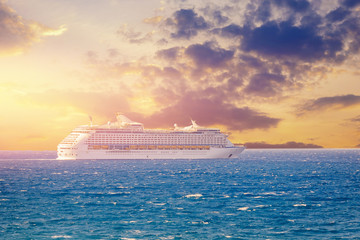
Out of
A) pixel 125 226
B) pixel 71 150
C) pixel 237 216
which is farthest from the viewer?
pixel 71 150

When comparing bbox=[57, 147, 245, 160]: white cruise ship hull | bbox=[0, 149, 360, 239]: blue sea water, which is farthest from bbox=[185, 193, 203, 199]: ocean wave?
bbox=[57, 147, 245, 160]: white cruise ship hull

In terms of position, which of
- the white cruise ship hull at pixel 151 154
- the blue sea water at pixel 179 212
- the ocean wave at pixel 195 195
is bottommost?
the blue sea water at pixel 179 212

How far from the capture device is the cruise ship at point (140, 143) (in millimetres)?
146625

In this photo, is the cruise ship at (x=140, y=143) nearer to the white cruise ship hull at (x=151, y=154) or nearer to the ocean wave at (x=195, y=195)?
the white cruise ship hull at (x=151, y=154)

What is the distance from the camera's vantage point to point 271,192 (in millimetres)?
55406

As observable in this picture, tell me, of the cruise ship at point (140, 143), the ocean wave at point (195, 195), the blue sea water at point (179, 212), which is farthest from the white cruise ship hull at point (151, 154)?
the ocean wave at point (195, 195)

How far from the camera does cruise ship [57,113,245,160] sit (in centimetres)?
14662

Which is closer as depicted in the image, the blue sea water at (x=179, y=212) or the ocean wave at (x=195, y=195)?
the blue sea water at (x=179, y=212)

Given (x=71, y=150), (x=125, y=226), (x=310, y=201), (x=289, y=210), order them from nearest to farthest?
(x=125, y=226) → (x=289, y=210) → (x=310, y=201) → (x=71, y=150)

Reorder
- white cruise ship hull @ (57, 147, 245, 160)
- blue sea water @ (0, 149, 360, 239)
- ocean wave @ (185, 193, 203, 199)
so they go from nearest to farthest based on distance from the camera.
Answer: blue sea water @ (0, 149, 360, 239)
ocean wave @ (185, 193, 203, 199)
white cruise ship hull @ (57, 147, 245, 160)

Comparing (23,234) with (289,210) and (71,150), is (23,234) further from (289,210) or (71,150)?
(71,150)

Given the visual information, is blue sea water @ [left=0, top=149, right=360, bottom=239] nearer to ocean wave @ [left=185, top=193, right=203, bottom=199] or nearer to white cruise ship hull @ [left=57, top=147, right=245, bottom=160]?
ocean wave @ [left=185, top=193, right=203, bottom=199]

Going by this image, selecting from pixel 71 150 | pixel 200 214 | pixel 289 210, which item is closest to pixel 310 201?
pixel 289 210

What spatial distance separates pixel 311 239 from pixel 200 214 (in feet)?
40.6
